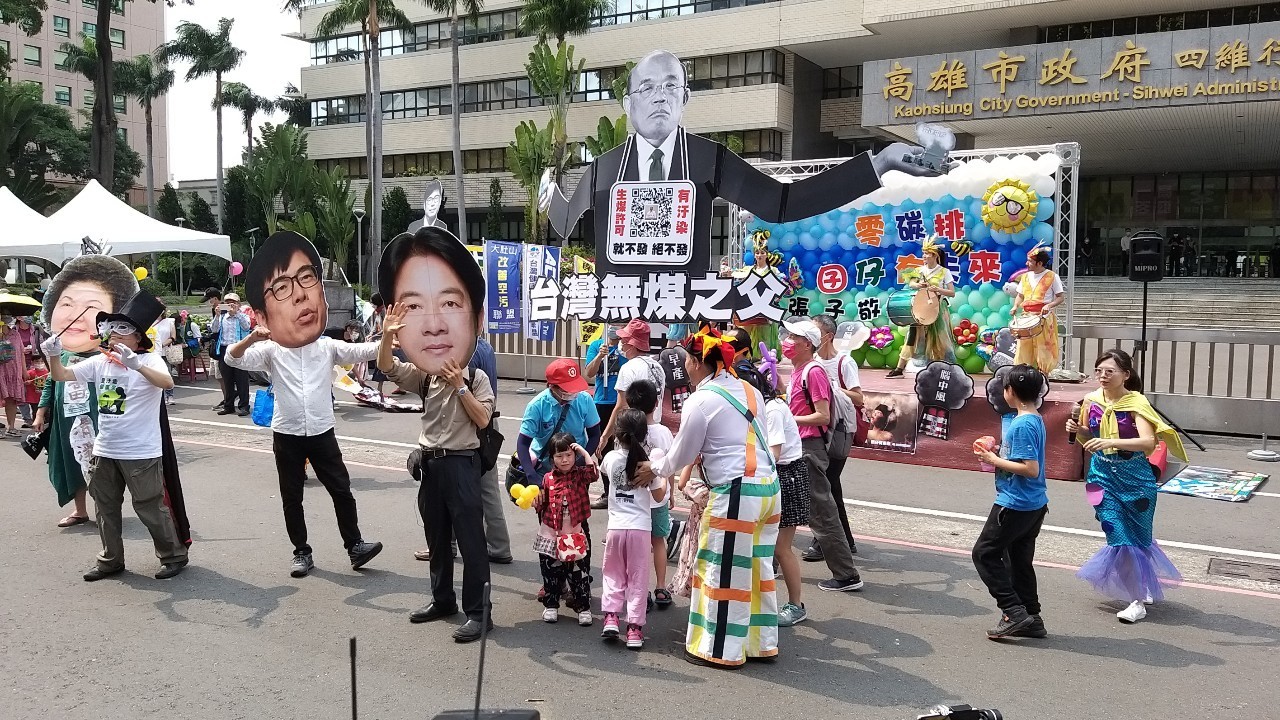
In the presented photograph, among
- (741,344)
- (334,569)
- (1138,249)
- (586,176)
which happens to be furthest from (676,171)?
(1138,249)

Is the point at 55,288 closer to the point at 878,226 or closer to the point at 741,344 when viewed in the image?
the point at 741,344

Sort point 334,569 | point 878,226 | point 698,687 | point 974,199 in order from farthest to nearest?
point 878,226 < point 974,199 < point 334,569 < point 698,687

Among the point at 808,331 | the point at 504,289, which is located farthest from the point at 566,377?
the point at 504,289

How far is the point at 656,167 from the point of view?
29.1ft

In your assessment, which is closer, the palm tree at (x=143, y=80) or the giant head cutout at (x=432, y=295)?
the giant head cutout at (x=432, y=295)

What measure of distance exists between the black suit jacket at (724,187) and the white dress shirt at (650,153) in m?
0.04

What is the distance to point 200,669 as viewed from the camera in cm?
489

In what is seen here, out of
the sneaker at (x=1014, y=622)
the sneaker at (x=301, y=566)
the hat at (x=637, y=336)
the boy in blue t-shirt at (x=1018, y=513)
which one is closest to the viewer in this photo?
the boy in blue t-shirt at (x=1018, y=513)

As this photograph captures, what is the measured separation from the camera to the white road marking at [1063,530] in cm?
705

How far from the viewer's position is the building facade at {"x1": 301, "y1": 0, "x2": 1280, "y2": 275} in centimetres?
2272

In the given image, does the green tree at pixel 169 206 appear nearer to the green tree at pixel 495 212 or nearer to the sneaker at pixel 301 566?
the green tree at pixel 495 212

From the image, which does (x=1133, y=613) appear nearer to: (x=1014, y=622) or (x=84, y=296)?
(x=1014, y=622)

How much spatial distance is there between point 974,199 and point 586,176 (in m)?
7.09

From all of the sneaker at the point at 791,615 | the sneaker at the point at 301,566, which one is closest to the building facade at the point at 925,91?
the sneaker at the point at 791,615
